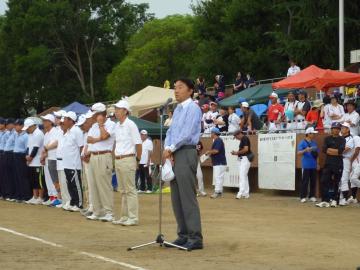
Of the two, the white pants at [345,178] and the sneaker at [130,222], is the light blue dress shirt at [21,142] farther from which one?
the white pants at [345,178]

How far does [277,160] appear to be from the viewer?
987 inches

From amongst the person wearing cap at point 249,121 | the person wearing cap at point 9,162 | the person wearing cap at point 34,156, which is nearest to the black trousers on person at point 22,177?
the person wearing cap at point 34,156

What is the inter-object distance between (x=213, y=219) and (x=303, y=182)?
570 centimetres

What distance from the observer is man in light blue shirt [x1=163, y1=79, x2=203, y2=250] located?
12234 mm

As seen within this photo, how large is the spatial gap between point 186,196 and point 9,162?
1274 centimetres

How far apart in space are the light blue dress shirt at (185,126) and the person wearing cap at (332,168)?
29.9 ft

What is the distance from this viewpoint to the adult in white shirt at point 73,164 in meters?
19.2

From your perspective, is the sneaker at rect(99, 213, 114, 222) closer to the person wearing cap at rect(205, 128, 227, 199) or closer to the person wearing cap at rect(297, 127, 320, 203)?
the person wearing cap at rect(297, 127, 320, 203)

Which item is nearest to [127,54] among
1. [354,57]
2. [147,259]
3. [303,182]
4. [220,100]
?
[220,100]

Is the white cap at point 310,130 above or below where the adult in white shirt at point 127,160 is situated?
above

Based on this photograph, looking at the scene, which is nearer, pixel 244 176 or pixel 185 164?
pixel 185 164

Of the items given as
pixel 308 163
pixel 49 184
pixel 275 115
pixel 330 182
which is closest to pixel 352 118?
pixel 308 163

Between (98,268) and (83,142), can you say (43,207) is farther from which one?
(98,268)

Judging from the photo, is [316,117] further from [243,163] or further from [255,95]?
[255,95]
